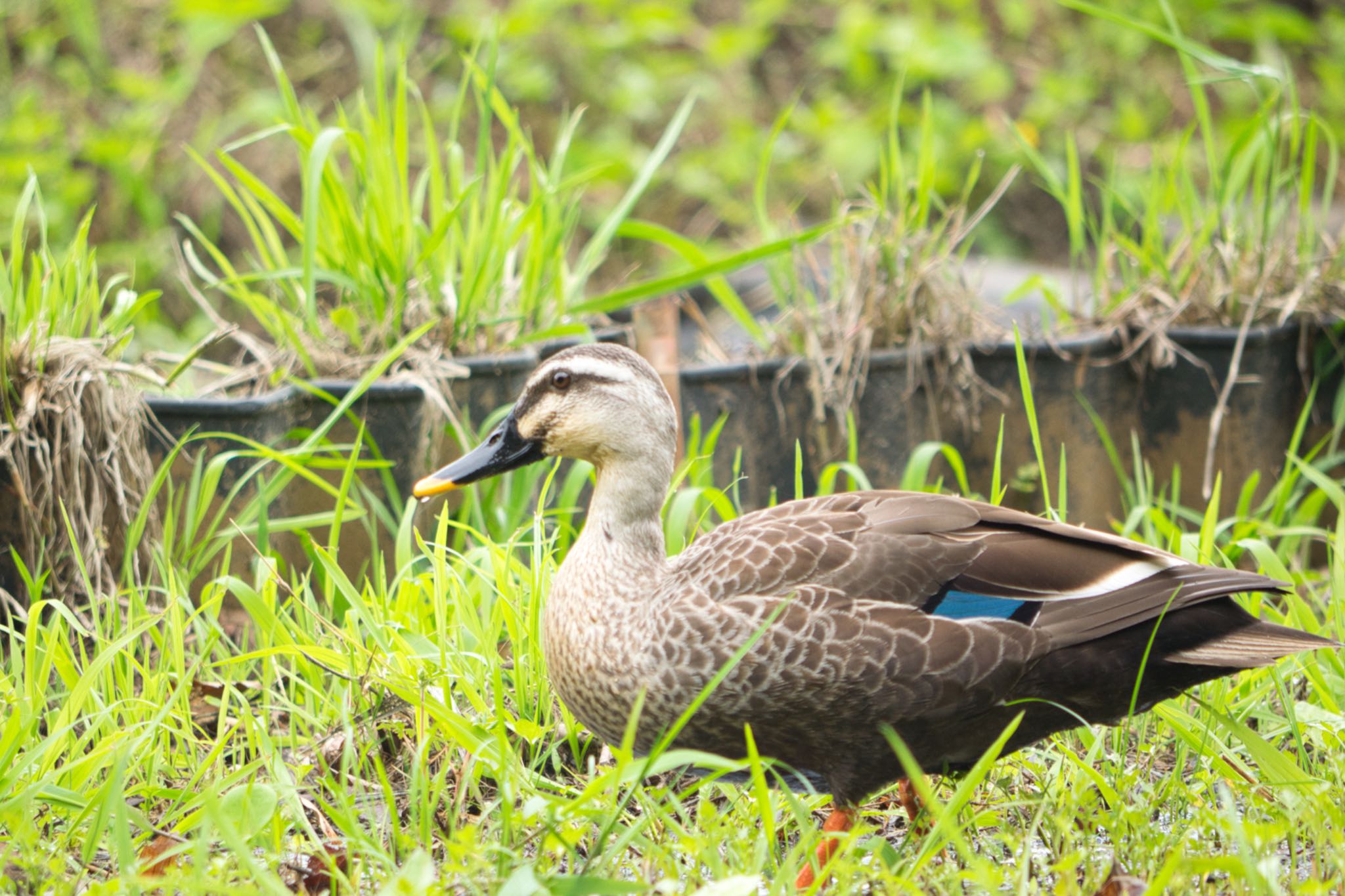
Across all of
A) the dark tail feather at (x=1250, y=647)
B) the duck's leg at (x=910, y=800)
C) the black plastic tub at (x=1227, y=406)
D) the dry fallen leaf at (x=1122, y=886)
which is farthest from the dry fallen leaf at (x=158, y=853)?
the black plastic tub at (x=1227, y=406)

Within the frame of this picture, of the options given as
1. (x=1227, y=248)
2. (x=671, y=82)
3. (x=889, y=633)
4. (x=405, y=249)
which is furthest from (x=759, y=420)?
(x=671, y=82)

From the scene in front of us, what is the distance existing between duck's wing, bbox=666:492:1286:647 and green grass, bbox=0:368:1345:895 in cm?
27

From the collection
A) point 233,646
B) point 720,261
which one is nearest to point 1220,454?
point 720,261

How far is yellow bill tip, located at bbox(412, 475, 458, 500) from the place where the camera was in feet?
8.43

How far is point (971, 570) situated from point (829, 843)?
1.71 feet

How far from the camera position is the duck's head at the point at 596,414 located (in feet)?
8.35

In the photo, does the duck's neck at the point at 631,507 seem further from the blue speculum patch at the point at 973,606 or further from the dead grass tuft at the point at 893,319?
the dead grass tuft at the point at 893,319

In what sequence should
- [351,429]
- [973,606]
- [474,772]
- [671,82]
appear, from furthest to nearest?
[671,82] < [351,429] < [474,772] < [973,606]

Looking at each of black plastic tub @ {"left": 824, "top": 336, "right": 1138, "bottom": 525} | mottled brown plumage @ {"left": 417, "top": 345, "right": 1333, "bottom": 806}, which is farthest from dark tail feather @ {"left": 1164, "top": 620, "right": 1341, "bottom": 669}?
black plastic tub @ {"left": 824, "top": 336, "right": 1138, "bottom": 525}

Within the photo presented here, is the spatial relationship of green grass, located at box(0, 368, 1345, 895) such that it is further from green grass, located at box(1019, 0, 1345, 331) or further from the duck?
green grass, located at box(1019, 0, 1345, 331)

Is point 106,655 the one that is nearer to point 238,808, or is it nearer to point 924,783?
point 238,808

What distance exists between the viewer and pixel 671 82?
24.5 feet

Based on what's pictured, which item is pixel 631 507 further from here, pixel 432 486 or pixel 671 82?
pixel 671 82

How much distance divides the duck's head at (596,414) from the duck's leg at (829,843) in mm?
706
